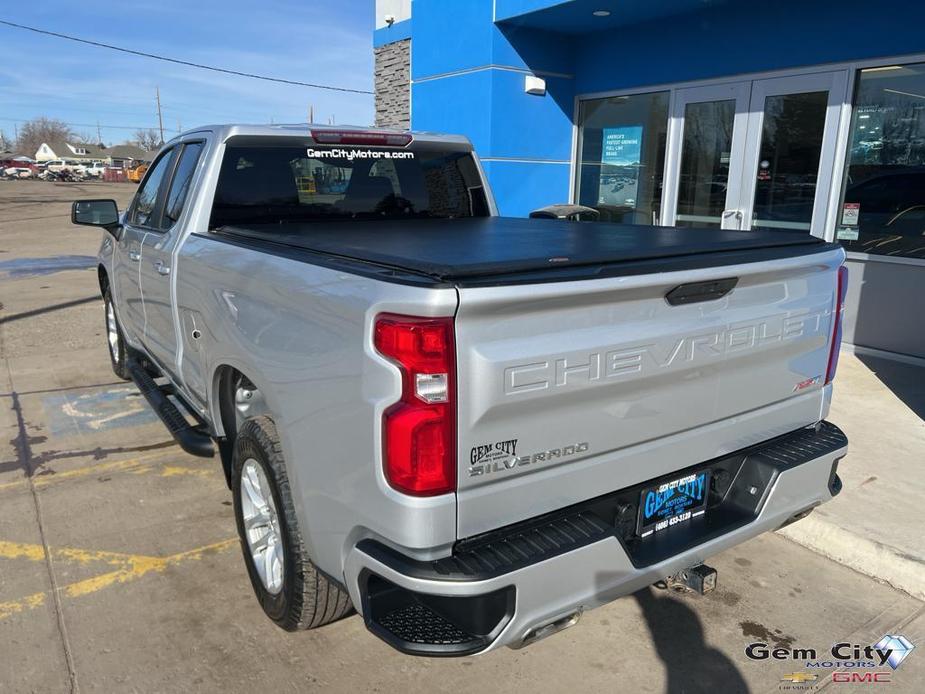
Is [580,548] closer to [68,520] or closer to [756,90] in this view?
[68,520]

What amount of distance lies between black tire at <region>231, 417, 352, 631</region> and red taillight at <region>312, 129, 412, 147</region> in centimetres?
193

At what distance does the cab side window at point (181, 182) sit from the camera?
410cm

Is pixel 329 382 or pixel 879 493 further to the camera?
pixel 879 493

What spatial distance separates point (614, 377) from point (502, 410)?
419mm

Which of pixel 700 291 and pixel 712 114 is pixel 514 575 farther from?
pixel 712 114

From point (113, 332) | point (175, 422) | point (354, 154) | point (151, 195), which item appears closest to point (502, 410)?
point (175, 422)

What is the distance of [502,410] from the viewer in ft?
6.79

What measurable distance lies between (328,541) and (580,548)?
2.67 ft

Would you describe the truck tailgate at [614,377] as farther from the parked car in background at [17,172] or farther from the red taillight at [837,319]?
the parked car in background at [17,172]

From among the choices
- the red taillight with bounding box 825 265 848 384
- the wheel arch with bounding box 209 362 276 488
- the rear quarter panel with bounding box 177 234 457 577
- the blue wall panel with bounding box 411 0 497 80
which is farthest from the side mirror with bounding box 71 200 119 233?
the blue wall panel with bounding box 411 0 497 80

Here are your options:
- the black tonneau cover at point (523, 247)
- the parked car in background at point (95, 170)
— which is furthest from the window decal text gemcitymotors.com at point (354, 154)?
the parked car in background at point (95, 170)

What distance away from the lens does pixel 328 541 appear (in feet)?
7.88

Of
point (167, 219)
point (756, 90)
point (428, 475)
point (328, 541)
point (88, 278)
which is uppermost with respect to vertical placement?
point (756, 90)

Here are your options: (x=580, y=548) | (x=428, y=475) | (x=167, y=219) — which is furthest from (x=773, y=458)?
(x=167, y=219)
